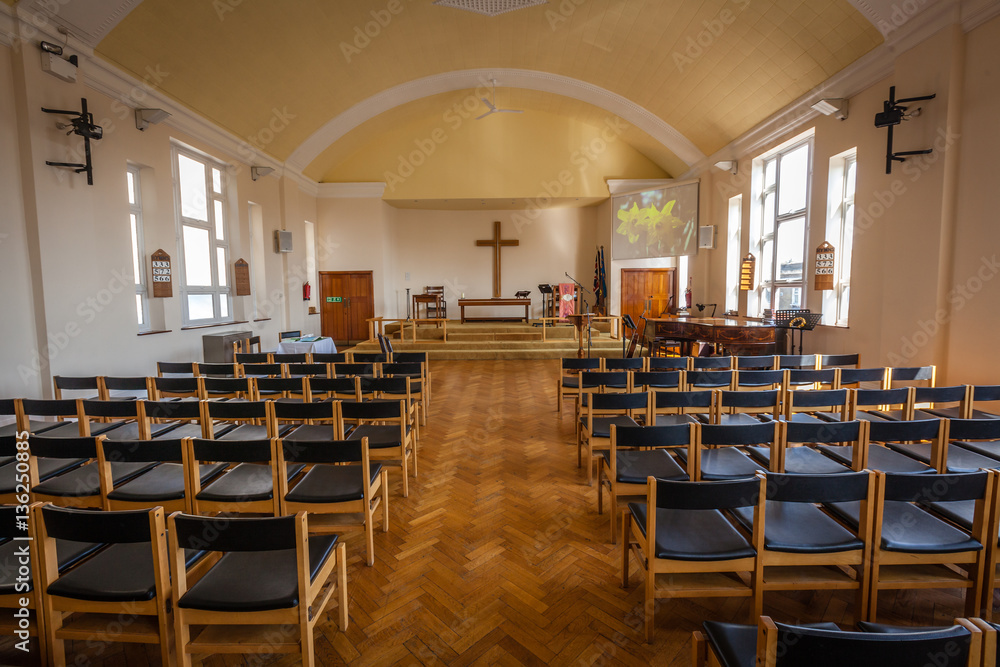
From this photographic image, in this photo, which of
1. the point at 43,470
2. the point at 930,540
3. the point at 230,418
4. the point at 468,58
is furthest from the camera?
the point at 468,58

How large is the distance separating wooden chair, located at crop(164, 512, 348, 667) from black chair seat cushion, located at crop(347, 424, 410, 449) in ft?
4.08

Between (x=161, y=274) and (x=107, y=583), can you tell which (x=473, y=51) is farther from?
(x=107, y=583)

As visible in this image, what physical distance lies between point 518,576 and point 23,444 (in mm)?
2306

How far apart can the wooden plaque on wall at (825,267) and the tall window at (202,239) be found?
→ 8412mm

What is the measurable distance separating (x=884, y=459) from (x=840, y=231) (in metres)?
4.53

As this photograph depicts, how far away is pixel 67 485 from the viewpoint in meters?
2.31

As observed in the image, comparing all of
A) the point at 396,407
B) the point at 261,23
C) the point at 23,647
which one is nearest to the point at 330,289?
the point at 261,23

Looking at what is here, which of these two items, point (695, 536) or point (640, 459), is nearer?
point (695, 536)

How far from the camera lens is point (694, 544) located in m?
1.77

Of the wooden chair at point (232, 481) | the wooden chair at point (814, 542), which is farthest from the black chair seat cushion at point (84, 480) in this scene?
the wooden chair at point (814, 542)

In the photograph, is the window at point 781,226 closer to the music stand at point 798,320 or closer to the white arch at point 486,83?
the music stand at point 798,320

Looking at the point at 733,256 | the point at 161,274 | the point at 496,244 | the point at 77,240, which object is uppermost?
the point at 496,244

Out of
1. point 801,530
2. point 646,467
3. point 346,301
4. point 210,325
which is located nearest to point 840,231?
point 646,467

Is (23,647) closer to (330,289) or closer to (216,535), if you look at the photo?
(216,535)
